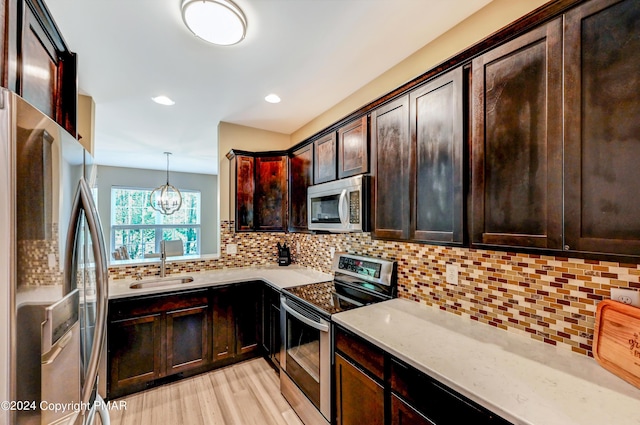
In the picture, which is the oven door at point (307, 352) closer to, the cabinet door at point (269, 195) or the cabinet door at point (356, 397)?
the cabinet door at point (356, 397)

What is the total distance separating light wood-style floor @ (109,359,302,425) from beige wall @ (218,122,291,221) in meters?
1.73

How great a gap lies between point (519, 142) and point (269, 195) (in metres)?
2.53

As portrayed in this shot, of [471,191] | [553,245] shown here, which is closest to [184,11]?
[471,191]

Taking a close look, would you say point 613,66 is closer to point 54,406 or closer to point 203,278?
point 54,406

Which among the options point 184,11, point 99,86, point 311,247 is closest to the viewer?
point 184,11

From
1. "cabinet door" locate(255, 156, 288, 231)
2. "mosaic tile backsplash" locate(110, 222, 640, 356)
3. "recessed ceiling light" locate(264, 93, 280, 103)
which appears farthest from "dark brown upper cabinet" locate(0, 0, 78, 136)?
"mosaic tile backsplash" locate(110, 222, 640, 356)

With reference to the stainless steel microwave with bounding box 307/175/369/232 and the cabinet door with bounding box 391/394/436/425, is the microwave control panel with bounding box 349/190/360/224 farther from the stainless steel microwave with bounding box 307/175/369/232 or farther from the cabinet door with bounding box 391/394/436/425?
the cabinet door with bounding box 391/394/436/425

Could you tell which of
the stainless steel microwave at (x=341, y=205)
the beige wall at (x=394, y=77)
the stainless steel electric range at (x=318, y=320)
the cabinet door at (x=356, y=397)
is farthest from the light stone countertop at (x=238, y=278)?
the cabinet door at (x=356, y=397)

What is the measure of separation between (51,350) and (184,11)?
1722 mm

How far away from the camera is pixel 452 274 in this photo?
169cm

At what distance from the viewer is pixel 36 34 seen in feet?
3.44

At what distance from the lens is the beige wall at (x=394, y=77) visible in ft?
4.95

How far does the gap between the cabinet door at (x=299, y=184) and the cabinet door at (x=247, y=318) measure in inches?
31.6

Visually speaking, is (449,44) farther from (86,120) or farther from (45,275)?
(86,120)
